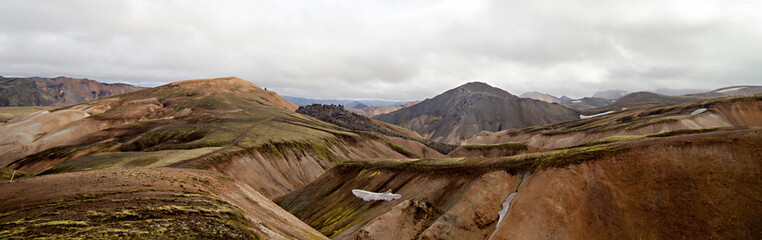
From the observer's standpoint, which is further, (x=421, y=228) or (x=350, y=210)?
(x=350, y=210)

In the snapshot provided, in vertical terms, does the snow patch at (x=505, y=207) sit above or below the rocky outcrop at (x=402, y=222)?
above

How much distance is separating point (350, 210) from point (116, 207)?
26756 mm

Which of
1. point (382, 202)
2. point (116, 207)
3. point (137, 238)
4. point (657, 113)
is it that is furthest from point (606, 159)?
point (657, 113)

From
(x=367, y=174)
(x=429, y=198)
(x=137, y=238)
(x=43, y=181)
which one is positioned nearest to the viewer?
(x=137, y=238)

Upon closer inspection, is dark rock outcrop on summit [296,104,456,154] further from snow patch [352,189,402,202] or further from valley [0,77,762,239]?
snow patch [352,189,402,202]

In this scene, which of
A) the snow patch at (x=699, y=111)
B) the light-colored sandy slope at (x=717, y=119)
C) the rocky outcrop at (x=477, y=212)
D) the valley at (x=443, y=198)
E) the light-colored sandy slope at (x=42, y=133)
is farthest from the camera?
the snow patch at (x=699, y=111)

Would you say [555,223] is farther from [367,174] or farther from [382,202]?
[367,174]

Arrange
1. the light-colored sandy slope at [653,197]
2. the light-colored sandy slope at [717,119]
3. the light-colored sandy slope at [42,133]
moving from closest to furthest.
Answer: the light-colored sandy slope at [653,197]
the light-colored sandy slope at [717,119]
the light-colored sandy slope at [42,133]

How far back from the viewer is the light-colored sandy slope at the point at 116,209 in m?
13.2

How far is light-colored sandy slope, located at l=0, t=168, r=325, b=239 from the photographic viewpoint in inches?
521

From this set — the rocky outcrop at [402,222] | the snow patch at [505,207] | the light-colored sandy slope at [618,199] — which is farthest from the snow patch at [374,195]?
the snow patch at [505,207]

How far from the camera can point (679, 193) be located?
72.0 ft

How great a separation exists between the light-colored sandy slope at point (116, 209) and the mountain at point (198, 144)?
35.3 m

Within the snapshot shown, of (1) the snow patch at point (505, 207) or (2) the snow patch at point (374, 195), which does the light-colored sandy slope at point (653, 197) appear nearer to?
(1) the snow patch at point (505, 207)
